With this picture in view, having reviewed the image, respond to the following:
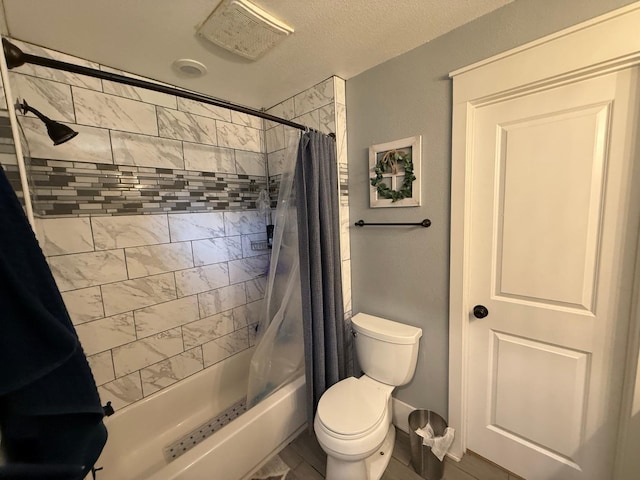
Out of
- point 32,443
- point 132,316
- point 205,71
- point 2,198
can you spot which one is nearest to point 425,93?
point 205,71

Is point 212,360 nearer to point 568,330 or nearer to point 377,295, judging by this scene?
point 377,295

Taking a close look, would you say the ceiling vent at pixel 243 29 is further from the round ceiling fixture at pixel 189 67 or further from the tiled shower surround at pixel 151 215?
the tiled shower surround at pixel 151 215

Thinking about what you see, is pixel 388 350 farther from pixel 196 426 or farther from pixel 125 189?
pixel 125 189

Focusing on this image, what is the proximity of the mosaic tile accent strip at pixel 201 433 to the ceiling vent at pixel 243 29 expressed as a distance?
226 cm

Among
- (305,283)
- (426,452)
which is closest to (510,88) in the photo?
(305,283)

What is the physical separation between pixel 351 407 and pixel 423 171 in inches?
53.5

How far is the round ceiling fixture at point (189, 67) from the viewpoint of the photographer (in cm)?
147

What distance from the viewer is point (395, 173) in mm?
1576

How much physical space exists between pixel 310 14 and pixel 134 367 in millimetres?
2157

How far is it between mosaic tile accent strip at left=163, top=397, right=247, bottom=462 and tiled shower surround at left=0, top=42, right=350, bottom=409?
0.35 meters

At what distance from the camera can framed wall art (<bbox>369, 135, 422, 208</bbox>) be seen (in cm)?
150

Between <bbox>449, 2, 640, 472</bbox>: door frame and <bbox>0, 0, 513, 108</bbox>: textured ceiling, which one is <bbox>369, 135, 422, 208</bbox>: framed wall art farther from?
<bbox>0, 0, 513, 108</bbox>: textured ceiling

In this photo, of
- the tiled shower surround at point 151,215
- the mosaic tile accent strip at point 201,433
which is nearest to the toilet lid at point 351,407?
the tiled shower surround at point 151,215

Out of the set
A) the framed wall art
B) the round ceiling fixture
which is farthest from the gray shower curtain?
the round ceiling fixture
